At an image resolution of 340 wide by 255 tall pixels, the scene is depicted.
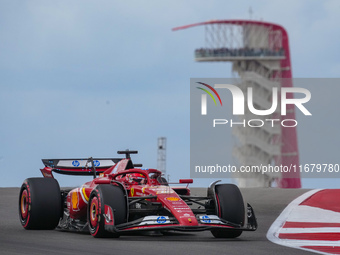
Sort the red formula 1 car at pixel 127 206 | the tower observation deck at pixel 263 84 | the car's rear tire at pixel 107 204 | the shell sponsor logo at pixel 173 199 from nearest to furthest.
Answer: the red formula 1 car at pixel 127 206, the car's rear tire at pixel 107 204, the shell sponsor logo at pixel 173 199, the tower observation deck at pixel 263 84

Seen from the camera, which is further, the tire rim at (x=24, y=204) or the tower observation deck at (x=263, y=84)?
the tower observation deck at (x=263, y=84)

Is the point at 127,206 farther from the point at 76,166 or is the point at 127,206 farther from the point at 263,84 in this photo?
the point at 263,84

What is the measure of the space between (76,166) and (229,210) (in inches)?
167

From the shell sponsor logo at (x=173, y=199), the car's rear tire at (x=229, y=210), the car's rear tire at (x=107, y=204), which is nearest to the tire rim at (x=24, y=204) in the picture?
the car's rear tire at (x=107, y=204)

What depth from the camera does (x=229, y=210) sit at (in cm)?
1280

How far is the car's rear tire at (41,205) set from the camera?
554 inches

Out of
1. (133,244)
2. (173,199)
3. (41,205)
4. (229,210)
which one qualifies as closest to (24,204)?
(41,205)

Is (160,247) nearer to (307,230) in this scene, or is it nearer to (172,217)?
(172,217)

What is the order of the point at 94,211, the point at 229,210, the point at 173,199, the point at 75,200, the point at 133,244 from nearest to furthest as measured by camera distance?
Answer: the point at 133,244
the point at 173,199
the point at 94,211
the point at 229,210
the point at 75,200

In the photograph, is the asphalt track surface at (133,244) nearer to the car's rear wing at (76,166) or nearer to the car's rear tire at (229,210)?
the car's rear tire at (229,210)

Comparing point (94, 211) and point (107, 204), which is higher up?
point (107, 204)

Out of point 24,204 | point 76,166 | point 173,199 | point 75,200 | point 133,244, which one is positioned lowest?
point 133,244

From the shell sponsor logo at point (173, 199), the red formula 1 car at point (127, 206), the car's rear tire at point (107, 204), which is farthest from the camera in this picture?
the shell sponsor logo at point (173, 199)

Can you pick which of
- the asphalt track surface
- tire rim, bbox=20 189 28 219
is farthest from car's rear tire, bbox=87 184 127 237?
tire rim, bbox=20 189 28 219
